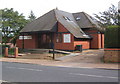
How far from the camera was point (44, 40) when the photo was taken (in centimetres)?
3030

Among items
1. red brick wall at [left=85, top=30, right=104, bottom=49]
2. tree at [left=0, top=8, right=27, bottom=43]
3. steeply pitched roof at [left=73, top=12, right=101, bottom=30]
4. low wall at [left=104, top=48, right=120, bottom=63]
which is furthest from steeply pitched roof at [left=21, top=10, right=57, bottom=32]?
low wall at [left=104, top=48, right=120, bottom=63]

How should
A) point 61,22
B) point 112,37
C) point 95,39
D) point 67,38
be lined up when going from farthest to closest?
point 95,39, point 61,22, point 67,38, point 112,37

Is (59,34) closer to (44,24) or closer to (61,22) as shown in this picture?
(61,22)

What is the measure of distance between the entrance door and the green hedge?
42.5ft

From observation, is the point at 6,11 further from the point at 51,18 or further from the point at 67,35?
the point at 67,35

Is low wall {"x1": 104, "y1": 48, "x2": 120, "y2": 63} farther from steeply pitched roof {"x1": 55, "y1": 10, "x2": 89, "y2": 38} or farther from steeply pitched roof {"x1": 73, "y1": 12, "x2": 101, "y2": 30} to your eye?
steeply pitched roof {"x1": 73, "y1": 12, "x2": 101, "y2": 30}

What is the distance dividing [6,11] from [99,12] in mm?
Result: 20618

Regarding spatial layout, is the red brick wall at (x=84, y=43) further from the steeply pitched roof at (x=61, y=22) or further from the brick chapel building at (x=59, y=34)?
Answer: the steeply pitched roof at (x=61, y=22)

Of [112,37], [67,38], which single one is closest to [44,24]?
[67,38]

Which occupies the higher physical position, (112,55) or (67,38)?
(67,38)

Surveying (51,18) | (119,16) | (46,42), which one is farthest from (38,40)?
(119,16)

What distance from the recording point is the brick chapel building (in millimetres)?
26797

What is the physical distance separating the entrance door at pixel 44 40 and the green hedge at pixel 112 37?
12955mm

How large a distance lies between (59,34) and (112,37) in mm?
11155
